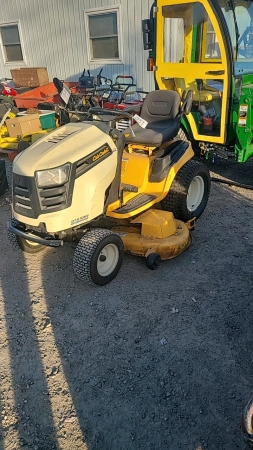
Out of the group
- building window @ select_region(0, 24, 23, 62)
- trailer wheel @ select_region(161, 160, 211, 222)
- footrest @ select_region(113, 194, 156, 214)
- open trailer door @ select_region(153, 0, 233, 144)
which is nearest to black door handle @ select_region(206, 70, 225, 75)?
open trailer door @ select_region(153, 0, 233, 144)

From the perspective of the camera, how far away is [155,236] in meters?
3.41

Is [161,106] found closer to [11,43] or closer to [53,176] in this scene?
[53,176]

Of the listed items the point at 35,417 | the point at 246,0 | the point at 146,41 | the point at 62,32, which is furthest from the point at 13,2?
the point at 35,417

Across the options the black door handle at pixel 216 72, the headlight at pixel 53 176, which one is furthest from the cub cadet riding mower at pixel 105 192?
the black door handle at pixel 216 72

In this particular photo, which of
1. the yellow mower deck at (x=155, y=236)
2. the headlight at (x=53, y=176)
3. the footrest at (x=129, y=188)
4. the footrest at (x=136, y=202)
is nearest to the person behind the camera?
the headlight at (x=53, y=176)

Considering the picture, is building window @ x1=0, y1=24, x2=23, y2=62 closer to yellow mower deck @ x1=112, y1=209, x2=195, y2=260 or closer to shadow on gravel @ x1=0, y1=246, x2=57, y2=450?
yellow mower deck @ x1=112, y1=209, x2=195, y2=260

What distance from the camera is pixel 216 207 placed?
4543mm

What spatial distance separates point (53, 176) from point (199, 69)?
2645 mm

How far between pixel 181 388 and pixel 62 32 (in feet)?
29.1

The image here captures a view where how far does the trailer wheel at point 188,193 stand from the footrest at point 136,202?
0.30 m

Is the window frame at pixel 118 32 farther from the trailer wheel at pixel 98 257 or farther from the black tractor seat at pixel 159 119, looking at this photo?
the trailer wheel at pixel 98 257

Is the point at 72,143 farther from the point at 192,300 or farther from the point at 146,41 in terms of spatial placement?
the point at 146,41

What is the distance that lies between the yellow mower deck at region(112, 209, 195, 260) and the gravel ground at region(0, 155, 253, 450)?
0.59 feet

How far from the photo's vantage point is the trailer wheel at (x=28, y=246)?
11.5ft
